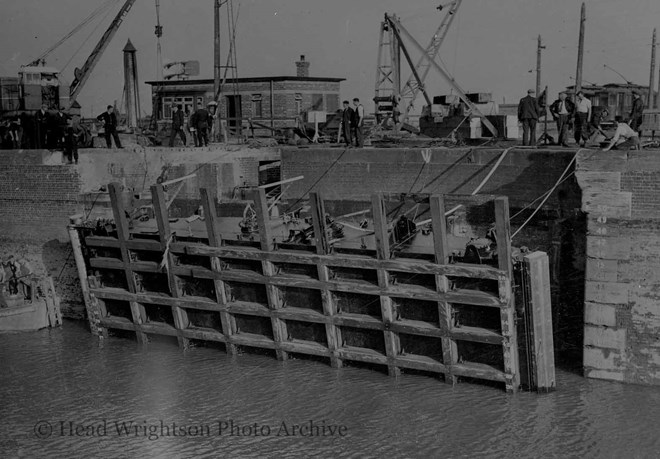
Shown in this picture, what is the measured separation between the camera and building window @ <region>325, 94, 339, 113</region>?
121 feet

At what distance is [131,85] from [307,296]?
22.1 m

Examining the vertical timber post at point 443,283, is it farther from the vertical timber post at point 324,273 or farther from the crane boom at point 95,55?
the crane boom at point 95,55

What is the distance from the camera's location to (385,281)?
13.7m

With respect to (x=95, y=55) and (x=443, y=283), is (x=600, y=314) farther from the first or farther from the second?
(x=95, y=55)

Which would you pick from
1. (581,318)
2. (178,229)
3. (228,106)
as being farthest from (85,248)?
(228,106)

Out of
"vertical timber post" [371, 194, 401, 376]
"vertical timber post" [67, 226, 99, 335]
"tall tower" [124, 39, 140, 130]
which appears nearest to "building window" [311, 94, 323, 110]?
"tall tower" [124, 39, 140, 130]

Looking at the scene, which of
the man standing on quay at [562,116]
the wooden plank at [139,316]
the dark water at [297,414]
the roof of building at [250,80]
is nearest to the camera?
the dark water at [297,414]

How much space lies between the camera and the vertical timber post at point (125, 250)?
1617 centimetres

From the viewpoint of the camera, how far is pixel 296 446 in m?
12.0

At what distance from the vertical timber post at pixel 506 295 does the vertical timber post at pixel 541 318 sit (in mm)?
311

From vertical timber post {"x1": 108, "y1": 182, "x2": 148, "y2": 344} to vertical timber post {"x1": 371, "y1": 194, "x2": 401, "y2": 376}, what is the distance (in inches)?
221

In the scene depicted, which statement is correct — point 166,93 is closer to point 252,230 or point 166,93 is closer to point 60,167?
point 60,167

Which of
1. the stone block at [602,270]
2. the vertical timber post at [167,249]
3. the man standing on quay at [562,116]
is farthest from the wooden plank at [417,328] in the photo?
the man standing on quay at [562,116]

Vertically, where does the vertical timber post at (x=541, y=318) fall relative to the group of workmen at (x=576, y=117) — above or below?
below
